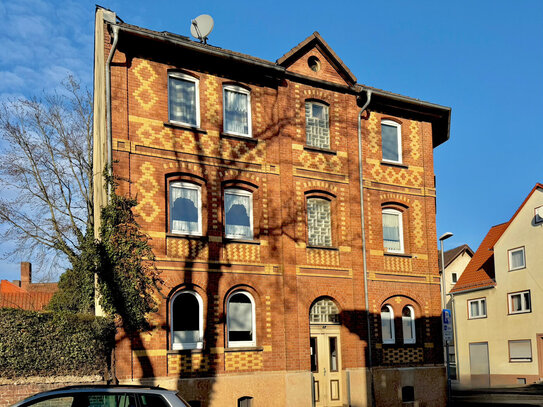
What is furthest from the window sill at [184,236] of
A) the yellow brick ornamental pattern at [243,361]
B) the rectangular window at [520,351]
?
the rectangular window at [520,351]

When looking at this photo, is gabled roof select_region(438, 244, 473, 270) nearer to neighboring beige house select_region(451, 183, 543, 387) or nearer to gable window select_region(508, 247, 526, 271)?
neighboring beige house select_region(451, 183, 543, 387)

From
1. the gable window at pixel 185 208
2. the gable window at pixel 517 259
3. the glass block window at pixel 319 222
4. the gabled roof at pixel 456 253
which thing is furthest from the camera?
the gabled roof at pixel 456 253

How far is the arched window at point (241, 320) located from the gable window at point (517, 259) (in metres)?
23.7

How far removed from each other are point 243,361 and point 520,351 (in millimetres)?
24108

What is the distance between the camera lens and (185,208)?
61.6 feet

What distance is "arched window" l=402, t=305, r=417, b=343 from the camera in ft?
73.6

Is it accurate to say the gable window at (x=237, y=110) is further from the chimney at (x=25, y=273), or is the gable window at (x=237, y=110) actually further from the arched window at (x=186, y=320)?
the chimney at (x=25, y=273)

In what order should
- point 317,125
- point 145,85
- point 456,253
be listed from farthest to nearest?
1. point 456,253
2. point 317,125
3. point 145,85

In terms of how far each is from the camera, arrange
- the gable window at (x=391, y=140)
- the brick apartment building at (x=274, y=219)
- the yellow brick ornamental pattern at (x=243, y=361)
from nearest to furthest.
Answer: the brick apartment building at (x=274, y=219) → the yellow brick ornamental pattern at (x=243, y=361) → the gable window at (x=391, y=140)

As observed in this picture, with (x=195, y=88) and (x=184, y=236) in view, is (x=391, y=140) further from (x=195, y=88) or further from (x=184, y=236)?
(x=184, y=236)

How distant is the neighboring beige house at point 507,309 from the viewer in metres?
36.2

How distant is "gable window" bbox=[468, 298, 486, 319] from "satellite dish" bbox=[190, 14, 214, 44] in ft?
91.8

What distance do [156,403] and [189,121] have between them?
11.5 metres

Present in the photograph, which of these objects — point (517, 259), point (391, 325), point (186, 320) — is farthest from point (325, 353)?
point (517, 259)
